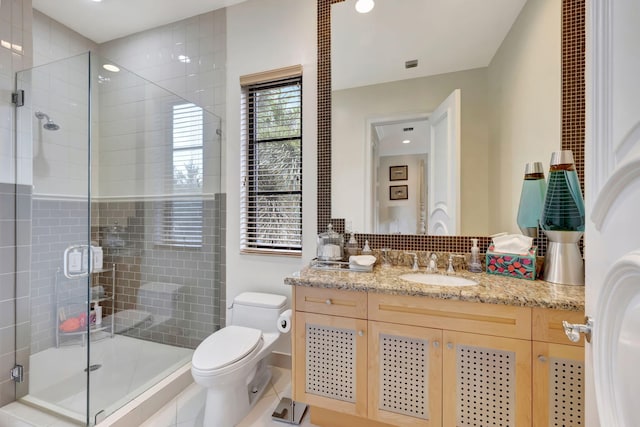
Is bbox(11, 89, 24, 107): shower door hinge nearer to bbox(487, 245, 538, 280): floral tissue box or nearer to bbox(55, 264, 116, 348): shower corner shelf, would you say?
bbox(55, 264, 116, 348): shower corner shelf

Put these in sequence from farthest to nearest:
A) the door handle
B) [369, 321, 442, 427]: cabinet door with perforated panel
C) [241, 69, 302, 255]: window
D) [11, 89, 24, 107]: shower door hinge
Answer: [241, 69, 302, 255]: window < [11, 89, 24, 107]: shower door hinge < [369, 321, 442, 427]: cabinet door with perforated panel < the door handle

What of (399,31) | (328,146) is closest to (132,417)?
(328,146)

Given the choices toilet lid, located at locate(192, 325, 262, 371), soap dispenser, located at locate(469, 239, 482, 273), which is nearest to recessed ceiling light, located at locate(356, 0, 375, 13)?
soap dispenser, located at locate(469, 239, 482, 273)

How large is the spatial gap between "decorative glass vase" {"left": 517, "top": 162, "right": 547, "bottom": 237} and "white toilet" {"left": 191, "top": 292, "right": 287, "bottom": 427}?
1.62 meters

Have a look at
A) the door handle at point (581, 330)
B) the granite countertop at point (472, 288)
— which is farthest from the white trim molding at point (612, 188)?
the granite countertop at point (472, 288)

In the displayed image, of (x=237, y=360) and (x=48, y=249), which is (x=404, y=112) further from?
(x=48, y=249)

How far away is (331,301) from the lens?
4.76 ft

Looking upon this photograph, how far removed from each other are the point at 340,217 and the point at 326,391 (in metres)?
1.07

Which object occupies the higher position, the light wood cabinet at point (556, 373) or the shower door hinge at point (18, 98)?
the shower door hinge at point (18, 98)

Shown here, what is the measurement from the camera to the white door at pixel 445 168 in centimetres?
168

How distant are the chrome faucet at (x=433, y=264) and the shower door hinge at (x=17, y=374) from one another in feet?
8.59

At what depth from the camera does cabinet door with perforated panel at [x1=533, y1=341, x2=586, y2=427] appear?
3.61ft

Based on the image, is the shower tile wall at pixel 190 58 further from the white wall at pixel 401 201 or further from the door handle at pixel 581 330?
the door handle at pixel 581 330

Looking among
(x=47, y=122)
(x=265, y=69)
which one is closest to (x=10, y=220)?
(x=47, y=122)
